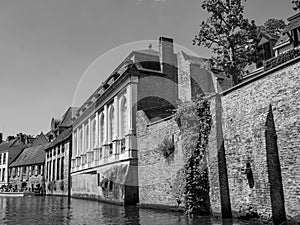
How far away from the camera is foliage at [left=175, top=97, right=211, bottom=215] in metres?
12.9

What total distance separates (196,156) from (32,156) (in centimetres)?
4498

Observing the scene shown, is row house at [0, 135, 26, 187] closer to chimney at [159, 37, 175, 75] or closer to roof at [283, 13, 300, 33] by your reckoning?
chimney at [159, 37, 175, 75]

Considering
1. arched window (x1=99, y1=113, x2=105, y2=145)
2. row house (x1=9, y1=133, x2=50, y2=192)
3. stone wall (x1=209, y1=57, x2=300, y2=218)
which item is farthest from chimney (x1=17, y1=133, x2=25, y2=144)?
stone wall (x1=209, y1=57, x2=300, y2=218)

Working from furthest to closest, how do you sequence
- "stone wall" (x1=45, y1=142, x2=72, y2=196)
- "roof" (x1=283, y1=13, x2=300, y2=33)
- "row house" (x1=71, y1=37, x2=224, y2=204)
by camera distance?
"stone wall" (x1=45, y1=142, x2=72, y2=196) → "roof" (x1=283, y1=13, x2=300, y2=33) → "row house" (x1=71, y1=37, x2=224, y2=204)

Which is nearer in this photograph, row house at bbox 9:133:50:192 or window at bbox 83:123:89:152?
window at bbox 83:123:89:152

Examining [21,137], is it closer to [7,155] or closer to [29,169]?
[7,155]

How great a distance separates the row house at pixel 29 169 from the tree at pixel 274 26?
112 feet

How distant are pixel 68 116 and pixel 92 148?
20.9 meters

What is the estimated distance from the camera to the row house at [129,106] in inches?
773

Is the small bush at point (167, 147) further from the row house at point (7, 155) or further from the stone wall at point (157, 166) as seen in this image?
the row house at point (7, 155)

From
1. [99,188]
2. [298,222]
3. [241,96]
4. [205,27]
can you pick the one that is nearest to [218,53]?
[205,27]

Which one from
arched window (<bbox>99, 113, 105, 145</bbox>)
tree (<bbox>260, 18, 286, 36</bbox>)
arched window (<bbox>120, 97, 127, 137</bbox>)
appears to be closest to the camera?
arched window (<bbox>120, 97, 127, 137</bbox>)

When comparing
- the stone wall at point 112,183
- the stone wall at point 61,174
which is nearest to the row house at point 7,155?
the stone wall at point 61,174

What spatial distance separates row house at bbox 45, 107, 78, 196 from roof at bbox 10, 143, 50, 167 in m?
4.00
